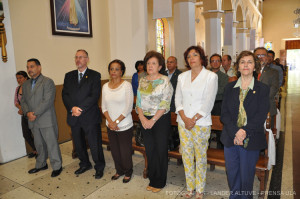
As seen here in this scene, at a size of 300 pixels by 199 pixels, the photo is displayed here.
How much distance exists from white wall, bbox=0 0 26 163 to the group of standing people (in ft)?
2.12

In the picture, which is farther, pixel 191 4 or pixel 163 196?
pixel 191 4

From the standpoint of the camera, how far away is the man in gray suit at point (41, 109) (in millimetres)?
3320

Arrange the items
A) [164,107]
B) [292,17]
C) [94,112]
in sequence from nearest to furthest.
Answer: [164,107]
[94,112]
[292,17]

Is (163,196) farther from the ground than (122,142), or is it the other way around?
(122,142)

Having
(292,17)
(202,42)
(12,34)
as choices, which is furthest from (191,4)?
(292,17)

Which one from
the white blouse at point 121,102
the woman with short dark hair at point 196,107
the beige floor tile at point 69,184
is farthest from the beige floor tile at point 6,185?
the woman with short dark hair at point 196,107

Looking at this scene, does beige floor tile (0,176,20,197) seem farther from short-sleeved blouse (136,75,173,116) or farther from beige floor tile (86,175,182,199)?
short-sleeved blouse (136,75,173,116)

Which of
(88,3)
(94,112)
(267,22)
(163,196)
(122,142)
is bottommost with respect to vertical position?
(163,196)

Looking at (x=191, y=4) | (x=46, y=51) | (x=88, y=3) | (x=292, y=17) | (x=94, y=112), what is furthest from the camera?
(x=292, y=17)

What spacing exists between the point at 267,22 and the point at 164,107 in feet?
91.1

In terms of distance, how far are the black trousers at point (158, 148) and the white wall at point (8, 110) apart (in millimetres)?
2530

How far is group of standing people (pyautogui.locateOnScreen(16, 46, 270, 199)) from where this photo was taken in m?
2.24

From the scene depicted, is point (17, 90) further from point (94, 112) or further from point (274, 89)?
point (274, 89)

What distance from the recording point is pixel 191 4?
21.8 feet
